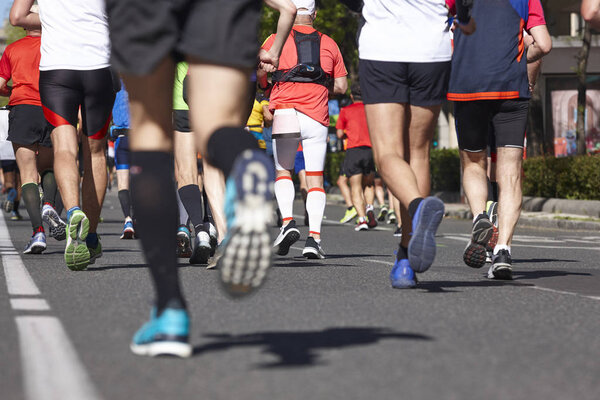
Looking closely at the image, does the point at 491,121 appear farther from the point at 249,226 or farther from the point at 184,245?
the point at 249,226

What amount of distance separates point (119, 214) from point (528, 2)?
11963mm

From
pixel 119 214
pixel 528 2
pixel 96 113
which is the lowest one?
pixel 119 214

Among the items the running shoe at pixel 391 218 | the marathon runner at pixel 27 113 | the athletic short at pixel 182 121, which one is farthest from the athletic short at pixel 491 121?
the running shoe at pixel 391 218

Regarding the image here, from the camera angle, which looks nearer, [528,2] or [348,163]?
[528,2]

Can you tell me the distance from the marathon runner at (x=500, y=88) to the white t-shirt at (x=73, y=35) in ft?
7.68

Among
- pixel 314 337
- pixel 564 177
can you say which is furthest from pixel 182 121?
pixel 564 177

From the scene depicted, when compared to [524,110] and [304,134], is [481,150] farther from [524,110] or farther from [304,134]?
[304,134]

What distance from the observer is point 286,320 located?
4570 mm

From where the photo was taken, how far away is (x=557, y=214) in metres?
16.5

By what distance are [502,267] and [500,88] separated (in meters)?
1.18

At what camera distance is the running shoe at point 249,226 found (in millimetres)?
3227

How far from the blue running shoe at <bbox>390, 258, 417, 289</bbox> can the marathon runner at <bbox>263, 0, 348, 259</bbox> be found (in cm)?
279

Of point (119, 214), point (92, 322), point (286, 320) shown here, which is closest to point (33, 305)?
point (92, 322)

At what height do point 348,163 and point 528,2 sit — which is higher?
point 528,2
